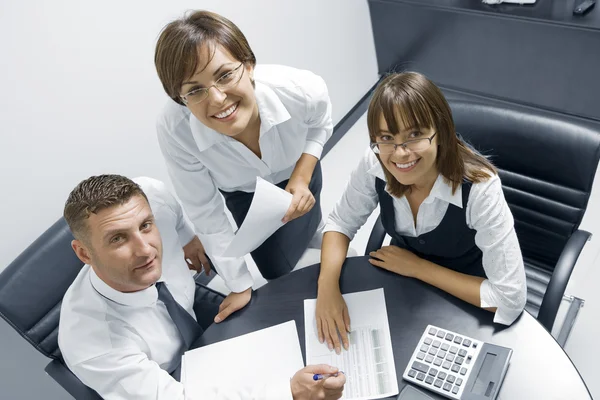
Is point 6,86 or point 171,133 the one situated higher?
point 6,86

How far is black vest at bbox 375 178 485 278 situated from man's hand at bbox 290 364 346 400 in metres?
0.49

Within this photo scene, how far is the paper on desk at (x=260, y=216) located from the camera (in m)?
1.41

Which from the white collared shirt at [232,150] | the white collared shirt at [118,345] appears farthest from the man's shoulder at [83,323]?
the white collared shirt at [232,150]

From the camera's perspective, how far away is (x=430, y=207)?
57.1 inches

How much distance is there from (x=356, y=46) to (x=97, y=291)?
236 centimetres

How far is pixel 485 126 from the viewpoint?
5.08 ft

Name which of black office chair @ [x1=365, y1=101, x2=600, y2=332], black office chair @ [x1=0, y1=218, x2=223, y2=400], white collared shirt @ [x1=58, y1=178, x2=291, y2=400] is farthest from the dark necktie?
black office chair @ [x1=365, y1=101, x2=600, y2=332]

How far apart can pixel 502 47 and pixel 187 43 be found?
6.74 ft

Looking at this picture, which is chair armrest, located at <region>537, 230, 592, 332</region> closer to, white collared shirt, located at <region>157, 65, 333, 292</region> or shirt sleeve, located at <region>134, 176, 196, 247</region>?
white collared shirt, located at <region>157, 65, 333, 292</region>

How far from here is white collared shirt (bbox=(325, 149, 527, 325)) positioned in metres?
1.30

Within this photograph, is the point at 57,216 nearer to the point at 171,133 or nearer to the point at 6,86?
the point at 6,86

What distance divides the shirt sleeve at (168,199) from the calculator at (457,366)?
0.91m

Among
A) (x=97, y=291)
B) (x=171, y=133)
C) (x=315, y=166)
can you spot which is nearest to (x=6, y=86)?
(x=171, y=133)

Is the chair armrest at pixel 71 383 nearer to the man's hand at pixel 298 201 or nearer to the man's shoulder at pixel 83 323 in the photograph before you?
the man's shoulder at pixel 83 323
